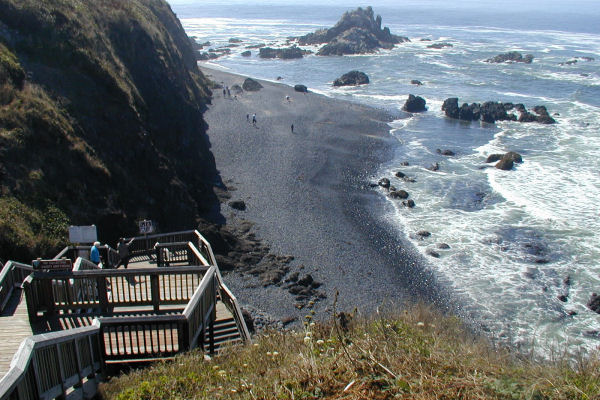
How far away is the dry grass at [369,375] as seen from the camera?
5.66 metres

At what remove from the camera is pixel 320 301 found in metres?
21.1

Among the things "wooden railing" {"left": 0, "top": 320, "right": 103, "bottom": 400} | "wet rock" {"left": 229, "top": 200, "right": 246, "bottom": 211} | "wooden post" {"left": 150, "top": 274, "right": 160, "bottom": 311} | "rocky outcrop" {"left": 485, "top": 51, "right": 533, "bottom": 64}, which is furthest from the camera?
"rocky outcrop" {"left": 485, "top": 51, "right": 533, "bottom": 64}

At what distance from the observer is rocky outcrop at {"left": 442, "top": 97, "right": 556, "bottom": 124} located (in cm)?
5256

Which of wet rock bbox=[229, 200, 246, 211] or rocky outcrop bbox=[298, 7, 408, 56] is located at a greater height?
rocky outcrop bbox=[298, 7, 408, 56]

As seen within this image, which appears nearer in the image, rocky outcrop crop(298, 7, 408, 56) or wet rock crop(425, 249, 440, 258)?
wet rock crop(425, 249, 440, 258)

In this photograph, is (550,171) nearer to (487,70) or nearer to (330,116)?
(330,116)

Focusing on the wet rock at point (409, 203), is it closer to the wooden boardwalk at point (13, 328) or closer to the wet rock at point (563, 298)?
the wet rock at point (563, 298)

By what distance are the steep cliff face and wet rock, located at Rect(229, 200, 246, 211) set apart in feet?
4.82

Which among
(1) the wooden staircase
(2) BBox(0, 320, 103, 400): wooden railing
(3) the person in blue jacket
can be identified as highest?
(2) BBox(0, 320, 103, 400): wooden railing

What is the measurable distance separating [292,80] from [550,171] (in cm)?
4414

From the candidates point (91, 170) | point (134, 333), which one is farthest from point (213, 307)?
point (91, 170)

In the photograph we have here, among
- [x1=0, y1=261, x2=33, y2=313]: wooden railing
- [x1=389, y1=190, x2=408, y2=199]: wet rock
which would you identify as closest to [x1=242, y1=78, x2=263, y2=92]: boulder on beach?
[x1=389, y1=190, x2=408, y2=199]: wet rock

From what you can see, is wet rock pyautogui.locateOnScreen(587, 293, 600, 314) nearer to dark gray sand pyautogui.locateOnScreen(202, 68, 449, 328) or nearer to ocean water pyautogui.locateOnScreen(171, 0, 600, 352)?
ocean water pyautogui.locateOnScreen(171, 0, 600, 352)

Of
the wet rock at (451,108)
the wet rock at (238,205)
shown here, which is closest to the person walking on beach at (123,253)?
the wet rock at (238,205)
